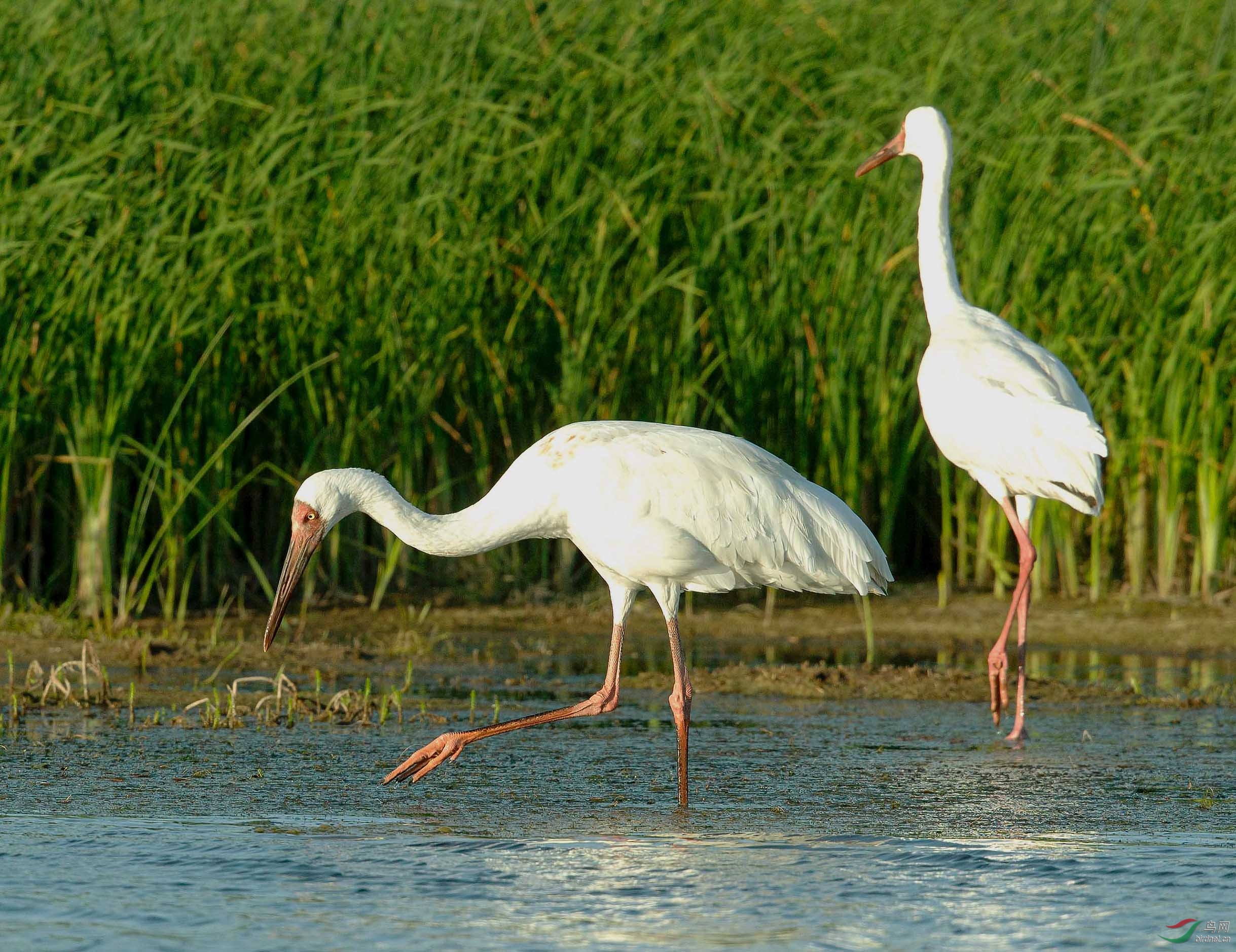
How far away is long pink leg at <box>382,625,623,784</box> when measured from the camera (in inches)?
229

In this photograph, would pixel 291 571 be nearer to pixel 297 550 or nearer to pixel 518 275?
pixel 297 550

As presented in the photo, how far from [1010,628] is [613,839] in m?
3.08

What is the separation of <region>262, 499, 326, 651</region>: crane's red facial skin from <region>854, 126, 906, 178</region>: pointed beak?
3.64 m

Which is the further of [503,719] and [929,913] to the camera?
[503,719]

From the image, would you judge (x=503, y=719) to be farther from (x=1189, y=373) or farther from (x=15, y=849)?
(x=1189, y=373)

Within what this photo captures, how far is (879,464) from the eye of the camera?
9430 millimetres

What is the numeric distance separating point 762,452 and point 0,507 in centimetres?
357

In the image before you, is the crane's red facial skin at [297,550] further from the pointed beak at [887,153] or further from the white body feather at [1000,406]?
the pointed beak at [887,153]

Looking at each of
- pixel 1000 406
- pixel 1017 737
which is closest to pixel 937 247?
pixel 1000 406

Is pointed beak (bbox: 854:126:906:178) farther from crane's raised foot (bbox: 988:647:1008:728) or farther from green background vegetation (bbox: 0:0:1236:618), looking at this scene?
crane's raised foot (bbox: 988:647:1008:728)

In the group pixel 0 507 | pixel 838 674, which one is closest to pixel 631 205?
pixel 838 674

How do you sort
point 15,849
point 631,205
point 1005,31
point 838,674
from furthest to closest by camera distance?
point 1005,31
point 631,205
point 838,674
point 15,849

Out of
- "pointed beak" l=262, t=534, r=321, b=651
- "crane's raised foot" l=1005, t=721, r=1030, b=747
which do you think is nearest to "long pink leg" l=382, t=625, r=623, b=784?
"pointed beak" l=262, t=534, r=321, b=651

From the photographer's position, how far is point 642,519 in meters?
6.05
